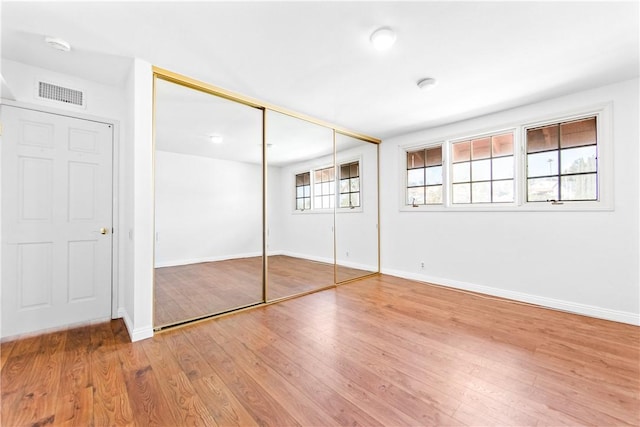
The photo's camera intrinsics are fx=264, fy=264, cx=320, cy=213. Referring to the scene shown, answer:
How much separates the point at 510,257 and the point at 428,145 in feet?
6.81

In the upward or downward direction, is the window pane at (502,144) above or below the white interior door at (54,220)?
above

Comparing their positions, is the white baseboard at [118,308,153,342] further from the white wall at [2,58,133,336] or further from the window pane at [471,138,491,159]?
the window pane at [471,138,491,159]

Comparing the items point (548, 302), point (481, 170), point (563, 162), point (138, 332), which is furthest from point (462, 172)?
point (138, 332)

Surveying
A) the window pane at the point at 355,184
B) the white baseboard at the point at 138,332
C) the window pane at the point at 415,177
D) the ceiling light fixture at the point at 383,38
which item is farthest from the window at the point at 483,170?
the white baseboard at the point at 138,332

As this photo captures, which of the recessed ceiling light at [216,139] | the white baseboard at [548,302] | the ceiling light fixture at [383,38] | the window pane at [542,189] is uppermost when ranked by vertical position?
the ceiling light fixture at [383,38]

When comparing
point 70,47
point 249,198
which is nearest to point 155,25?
point 70,47

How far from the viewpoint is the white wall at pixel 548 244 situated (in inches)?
110

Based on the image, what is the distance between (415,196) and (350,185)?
1.20 meters

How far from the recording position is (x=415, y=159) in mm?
4645

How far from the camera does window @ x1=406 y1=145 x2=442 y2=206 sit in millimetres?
4320

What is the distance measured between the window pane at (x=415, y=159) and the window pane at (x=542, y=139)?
1.47 metres

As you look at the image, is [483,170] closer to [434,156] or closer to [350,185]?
[434,156]

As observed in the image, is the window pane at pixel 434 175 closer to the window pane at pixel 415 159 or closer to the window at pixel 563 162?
the window pane at pixel 415 159

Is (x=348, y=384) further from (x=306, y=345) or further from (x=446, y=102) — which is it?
(x=446, y=102)
